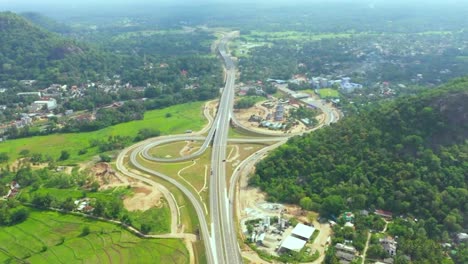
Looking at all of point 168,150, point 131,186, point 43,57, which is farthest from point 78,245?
point 43,57

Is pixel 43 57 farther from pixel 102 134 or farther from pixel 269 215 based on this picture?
pixel 269 215

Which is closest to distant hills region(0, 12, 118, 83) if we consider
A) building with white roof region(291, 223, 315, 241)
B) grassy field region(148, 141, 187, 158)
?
grassy field region(148, 141, 187, 158)

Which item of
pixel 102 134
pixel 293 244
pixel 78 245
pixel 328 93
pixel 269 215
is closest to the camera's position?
pixel 293 244

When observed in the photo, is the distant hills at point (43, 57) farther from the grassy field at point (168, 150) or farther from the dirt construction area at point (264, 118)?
the grassy field at point (168, 150)

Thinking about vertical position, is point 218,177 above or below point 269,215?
above

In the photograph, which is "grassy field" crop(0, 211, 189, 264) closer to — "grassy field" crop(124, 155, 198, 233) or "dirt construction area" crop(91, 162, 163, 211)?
"grassy field" crop(124, 155, 198, 233)

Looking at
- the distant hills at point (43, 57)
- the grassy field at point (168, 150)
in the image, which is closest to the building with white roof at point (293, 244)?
the grassy field at point (168, 150)

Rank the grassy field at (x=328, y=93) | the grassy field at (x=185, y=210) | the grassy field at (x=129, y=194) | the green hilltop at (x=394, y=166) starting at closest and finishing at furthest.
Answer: the green hilltop at (x=394, y=166)
the grassy field at (x=129, y=194)
the grassy field at (x=185, y=210)
the grassy field at (x=328, y=93)
